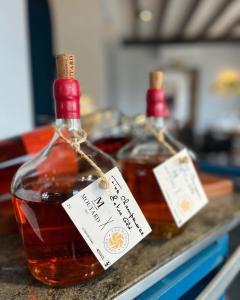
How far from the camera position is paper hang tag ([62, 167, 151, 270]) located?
0.31 metres

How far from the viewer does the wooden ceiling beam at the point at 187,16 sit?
2.99 metres

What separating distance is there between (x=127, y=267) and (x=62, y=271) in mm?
82

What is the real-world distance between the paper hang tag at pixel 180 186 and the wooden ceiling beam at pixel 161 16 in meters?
2.87

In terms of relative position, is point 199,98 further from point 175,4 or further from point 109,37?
point 175,4

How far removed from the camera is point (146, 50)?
5.27 metres

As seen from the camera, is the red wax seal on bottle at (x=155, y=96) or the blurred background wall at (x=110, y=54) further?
the blurred background wall at (x=110, y=54)

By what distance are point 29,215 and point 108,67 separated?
455 cm

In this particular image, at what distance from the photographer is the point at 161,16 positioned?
3488mm

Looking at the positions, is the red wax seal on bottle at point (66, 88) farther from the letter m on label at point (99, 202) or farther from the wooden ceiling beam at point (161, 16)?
the wooden ceiling beam at point (161, 16)

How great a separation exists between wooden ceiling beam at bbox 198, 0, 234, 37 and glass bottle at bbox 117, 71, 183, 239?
2.92 m

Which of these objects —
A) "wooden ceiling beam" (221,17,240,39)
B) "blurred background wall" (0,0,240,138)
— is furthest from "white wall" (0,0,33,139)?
"wooden ceiling beam" (221,17,240,39)

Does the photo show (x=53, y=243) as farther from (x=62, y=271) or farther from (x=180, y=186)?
(x=180, y=186)

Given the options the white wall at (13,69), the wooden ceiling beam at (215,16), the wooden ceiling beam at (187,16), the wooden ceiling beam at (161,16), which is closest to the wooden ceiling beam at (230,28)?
the wooden ceiling beam at (215,16)

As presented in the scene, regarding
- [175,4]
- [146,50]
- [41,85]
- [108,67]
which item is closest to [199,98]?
[146,50]
